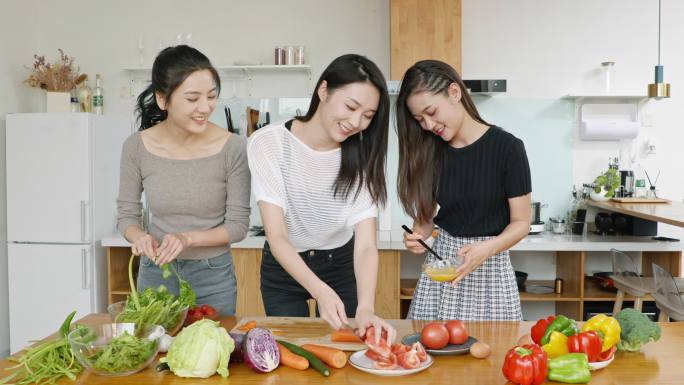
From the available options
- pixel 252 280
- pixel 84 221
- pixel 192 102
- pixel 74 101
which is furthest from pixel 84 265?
pixel 192 102

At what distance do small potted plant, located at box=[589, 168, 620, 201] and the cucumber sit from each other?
330cm

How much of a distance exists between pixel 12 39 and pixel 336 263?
144 inches

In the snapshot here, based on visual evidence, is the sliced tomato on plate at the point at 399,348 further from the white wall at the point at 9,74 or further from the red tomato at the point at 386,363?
the white wall at the point at 9,74

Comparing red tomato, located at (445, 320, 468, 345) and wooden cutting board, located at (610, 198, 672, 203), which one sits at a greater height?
wooden cutting board, located at (610, 198, 672, 203)

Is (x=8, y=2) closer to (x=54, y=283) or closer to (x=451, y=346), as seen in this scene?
(x=54, y=283)

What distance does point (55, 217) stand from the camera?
438 centimetres

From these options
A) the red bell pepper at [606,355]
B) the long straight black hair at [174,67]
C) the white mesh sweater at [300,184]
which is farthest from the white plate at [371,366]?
the long straight black hair at [174,67]

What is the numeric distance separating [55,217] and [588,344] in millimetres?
3734

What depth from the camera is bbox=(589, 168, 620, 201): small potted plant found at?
14.4 ft

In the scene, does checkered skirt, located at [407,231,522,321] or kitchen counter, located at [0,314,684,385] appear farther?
checkered skirt, located at [407,231,522,321]

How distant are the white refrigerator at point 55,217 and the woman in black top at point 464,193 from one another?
274cm

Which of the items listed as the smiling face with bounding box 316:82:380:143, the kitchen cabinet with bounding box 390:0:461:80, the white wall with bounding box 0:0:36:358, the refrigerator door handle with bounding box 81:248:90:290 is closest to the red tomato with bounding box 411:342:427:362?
the smiling face with bounding box 316:82:380:143

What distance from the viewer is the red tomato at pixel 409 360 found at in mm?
1586

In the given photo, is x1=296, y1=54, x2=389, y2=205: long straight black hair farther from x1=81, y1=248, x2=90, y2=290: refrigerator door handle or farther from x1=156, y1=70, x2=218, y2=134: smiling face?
x1=81, y1=248, x2=90, y2=290: refrigerator door handle
